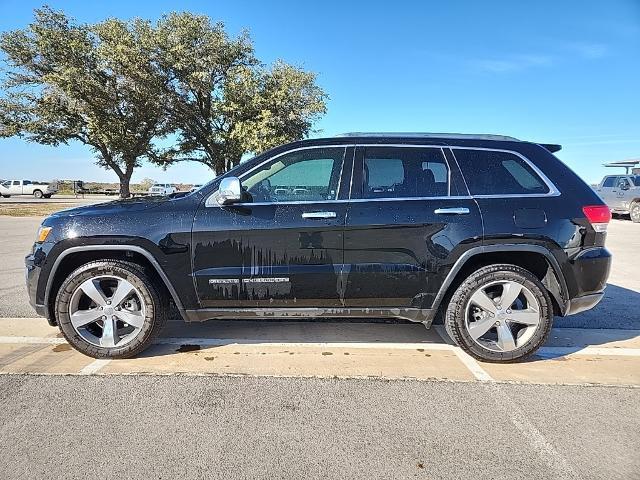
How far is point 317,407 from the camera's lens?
2.75 meters

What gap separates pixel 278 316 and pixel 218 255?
2.29 feet

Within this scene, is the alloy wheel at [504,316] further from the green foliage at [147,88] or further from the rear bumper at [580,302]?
the green foliage at [147,88]

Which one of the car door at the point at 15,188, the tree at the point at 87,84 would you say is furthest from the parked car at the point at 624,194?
the car door at the point at 15,188

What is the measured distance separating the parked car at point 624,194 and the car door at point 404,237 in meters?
17.0

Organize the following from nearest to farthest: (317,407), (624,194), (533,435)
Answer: (533,435)
(317,407)
(624,194)

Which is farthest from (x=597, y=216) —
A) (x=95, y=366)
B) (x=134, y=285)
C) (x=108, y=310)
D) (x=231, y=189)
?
(x=95, y=366)

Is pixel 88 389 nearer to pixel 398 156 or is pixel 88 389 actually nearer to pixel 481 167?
pixel 398 156

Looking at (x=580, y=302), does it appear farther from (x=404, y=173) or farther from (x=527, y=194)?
(x=404, y=173)

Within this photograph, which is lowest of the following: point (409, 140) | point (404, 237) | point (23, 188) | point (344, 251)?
point (344, 251)

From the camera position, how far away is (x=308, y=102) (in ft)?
80.9

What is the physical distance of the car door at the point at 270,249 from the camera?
3.33 meters

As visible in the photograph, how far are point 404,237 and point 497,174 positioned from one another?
983 millimetres

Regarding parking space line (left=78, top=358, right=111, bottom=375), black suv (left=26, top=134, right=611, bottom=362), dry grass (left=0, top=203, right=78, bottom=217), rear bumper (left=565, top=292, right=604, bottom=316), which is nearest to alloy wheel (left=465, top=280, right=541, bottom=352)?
black suv (left=26, top=134, right=611, bottom=362)

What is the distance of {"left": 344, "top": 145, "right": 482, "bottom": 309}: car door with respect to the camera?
3.35m
